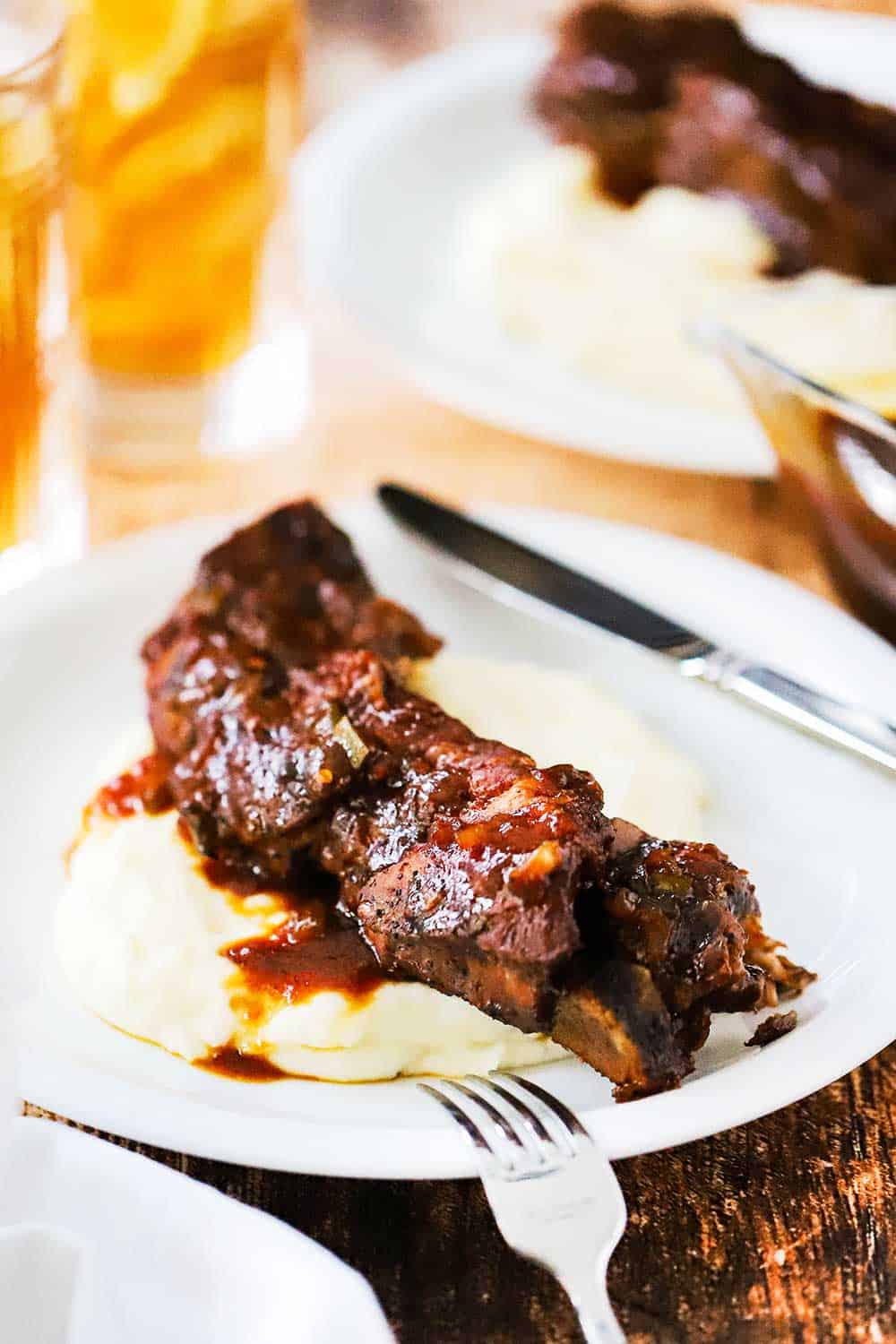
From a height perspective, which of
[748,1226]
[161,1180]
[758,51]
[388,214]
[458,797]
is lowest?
[748,1226]

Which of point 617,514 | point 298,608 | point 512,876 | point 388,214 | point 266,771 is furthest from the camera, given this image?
point 388,214

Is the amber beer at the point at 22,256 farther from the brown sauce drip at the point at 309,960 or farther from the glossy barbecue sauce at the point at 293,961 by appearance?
the brown sauce drip at the point at 309,960

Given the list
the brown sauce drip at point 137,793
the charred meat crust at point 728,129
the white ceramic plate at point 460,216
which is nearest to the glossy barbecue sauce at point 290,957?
the brown sauce drip at point 137,793

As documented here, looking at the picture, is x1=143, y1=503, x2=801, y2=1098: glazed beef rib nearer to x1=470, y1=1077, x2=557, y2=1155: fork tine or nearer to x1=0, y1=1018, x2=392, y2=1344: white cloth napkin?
x1=470, y1=1077, x2=557, y2=1155: fork tine

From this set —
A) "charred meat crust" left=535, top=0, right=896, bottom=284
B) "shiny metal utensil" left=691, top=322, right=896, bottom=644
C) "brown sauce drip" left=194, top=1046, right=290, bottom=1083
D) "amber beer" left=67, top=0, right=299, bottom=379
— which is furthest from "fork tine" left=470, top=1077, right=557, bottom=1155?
"charred meat crust" left=535, top=0, right=896, bottom=284

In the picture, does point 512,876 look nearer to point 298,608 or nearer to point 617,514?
point 298,608

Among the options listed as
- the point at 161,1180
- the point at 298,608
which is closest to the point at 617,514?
the point at 298,608

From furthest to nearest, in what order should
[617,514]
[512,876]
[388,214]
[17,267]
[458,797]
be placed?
[388,214]
[617,514]
[17,267]
[458,797]
[512,876]
